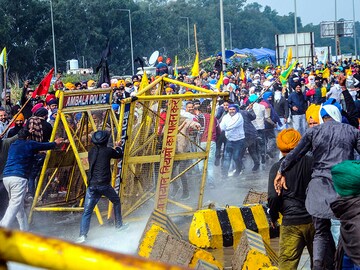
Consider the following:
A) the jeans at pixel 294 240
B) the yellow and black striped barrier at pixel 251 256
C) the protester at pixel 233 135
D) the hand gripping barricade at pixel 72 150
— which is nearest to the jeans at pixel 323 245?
the jeans at pixel 294 240

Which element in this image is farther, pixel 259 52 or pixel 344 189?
pixel 259 52

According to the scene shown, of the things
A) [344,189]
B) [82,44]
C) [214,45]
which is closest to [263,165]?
[344,189]

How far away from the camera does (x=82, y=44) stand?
2854 inches

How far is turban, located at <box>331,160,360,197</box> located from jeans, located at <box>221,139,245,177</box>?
11.1 metres

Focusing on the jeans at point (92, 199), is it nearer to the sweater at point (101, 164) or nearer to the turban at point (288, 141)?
the sweater at point (101, 164)

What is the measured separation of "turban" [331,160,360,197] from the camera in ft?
15.5

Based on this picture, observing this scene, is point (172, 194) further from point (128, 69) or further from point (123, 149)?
point (128, 69)

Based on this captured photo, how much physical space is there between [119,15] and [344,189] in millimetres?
77414

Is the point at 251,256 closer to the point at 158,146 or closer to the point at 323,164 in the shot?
the point at 323,164

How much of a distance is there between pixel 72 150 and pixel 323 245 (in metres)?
5.68

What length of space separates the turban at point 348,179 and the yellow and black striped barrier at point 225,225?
15.5ft

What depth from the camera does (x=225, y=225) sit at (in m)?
9.59

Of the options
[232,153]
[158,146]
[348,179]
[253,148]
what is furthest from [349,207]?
[253,148]

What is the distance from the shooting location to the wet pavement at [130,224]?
9.43m
